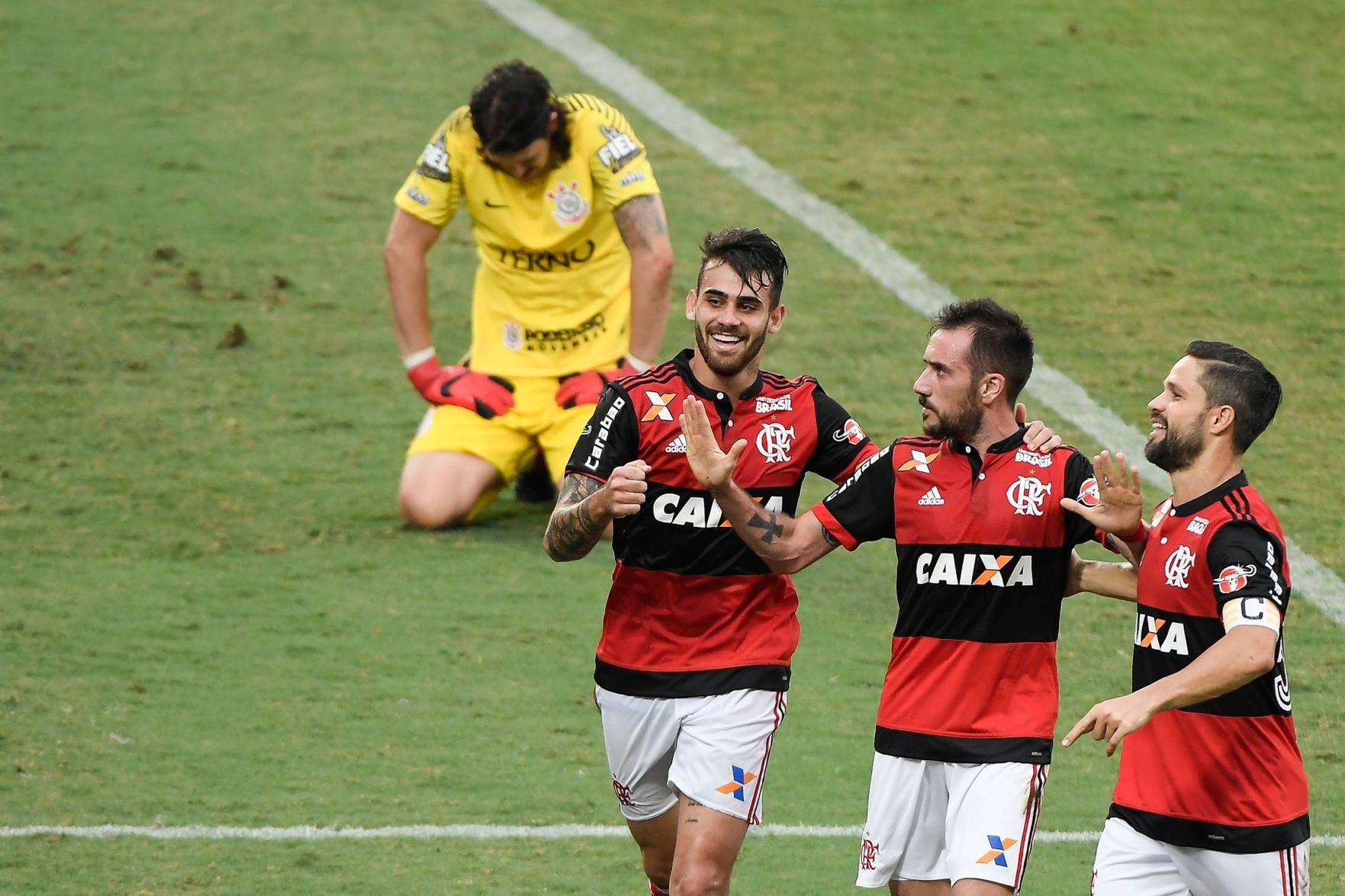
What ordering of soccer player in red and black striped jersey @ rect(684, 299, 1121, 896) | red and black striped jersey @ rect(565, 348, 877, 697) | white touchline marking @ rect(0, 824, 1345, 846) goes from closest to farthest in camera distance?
soccer player in red and black striped jersey @ rect(684, 299, 1121, 896)
red and black striped jersey @ rect(565, 348, 877, 697)
white touchline marking @ rect(0, 824, 1345, 846)

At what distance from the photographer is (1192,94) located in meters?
14.6

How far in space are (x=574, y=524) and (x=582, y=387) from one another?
4042 mm

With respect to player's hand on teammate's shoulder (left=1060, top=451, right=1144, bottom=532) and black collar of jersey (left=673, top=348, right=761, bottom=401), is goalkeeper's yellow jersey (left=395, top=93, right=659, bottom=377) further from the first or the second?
player's hand on teammate's shoulder (left=1060, top=451, right=1144, bottom=532)

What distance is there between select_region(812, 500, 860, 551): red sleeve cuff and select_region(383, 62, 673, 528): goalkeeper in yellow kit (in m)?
3.85

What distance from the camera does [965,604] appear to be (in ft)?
16.5

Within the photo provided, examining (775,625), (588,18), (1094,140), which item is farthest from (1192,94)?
(775,625)

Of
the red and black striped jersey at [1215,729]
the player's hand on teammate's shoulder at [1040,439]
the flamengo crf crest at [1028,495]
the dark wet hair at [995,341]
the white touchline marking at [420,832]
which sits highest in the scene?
the dark wet hair at [995,341]

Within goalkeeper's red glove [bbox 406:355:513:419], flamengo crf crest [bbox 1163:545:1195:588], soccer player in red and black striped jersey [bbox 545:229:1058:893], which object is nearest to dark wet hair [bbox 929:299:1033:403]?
soccer player in red and black striped jersey [bbox 545:229:1058:893]

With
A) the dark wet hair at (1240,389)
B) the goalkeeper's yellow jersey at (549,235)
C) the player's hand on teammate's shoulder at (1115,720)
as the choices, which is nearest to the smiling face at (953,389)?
the dark wet hair at (1240,389)

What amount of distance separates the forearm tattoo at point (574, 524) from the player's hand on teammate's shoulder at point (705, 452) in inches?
12.3

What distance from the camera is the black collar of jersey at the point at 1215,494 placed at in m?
4.87

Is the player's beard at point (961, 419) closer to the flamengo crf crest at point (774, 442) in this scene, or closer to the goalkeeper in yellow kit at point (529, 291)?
the flamengo crf crest at point (774, 442)

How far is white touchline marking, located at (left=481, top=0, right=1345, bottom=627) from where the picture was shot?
30.9ft

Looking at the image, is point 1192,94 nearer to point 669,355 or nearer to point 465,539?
point 669,355
